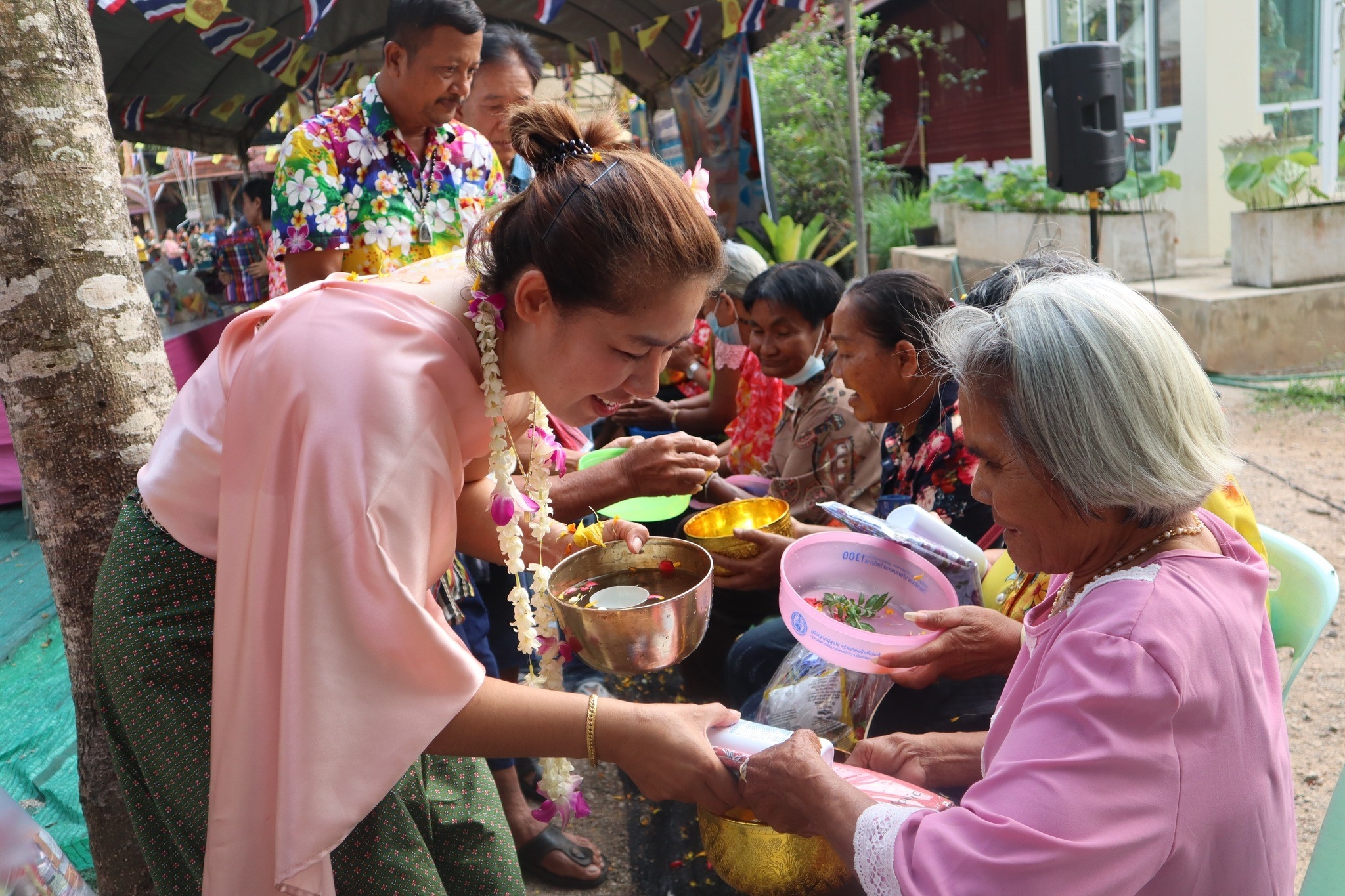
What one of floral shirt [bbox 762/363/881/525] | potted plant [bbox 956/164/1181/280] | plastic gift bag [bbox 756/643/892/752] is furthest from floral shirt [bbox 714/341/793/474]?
potted plant [bbox 956/164/1181/280]

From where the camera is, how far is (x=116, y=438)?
217 cm

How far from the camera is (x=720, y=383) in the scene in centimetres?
482

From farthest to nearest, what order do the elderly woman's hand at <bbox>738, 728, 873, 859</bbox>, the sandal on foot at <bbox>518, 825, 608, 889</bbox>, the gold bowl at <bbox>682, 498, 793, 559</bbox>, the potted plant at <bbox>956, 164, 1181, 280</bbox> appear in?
the potted plant at <bbox>956, 164, 1181, 280</bbox> → the gold bowl at <bbox>682, 498, 793, 559</bbox> → the sandal on foot at <bbox>518, 825, 608, 889</bbox> → the elderly woman's hand at <bbox>738, 728, 873, 859</bbox>

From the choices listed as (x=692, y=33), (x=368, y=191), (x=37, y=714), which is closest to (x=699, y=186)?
(x=368, y=191)

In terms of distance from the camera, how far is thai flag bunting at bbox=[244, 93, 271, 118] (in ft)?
32.6

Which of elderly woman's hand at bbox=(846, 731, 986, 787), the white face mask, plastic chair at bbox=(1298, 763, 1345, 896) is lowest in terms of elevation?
elderly woman's hand at bbox=(846, 731, 986, 787)

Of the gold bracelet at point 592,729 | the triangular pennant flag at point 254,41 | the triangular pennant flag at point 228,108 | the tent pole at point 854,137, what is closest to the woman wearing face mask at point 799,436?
the gold bracelet at point 592,729

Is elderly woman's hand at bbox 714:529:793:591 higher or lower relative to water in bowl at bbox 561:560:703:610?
lower

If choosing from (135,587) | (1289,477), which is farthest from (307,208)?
(1289,477)

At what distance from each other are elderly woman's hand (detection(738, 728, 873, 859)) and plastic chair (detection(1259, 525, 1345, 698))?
3.64ft

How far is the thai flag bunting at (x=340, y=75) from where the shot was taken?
9.13 metres

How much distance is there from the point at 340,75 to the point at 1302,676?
9.05 meters

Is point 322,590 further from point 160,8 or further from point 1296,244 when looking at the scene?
point 1296,244

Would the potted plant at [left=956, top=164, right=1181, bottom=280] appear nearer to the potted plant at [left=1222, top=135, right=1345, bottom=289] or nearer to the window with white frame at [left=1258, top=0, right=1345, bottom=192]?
the potted plant at [left=1222, top=135, right=1345, bottom=289]
